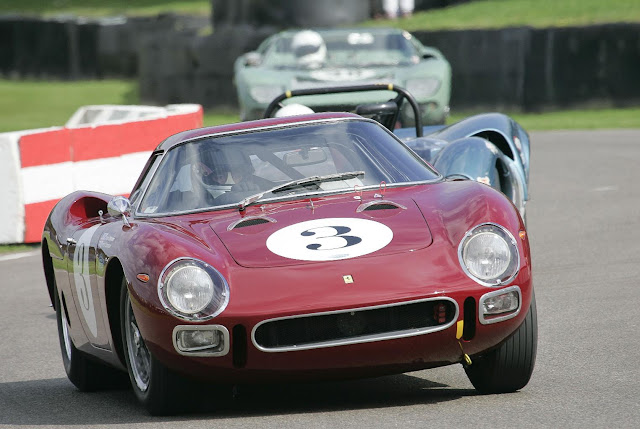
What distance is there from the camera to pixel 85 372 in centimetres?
587

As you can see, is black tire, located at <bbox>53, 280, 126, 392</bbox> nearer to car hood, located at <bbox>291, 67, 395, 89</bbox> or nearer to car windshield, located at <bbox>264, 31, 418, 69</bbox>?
car hood, located at <bbox>291, 67, 395, 89</bbox>

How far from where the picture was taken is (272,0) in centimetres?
2236

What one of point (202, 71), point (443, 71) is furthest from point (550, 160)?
point (202, 71)

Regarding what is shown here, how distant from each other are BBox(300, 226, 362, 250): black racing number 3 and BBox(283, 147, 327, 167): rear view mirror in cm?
92

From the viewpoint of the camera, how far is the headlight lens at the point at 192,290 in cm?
461

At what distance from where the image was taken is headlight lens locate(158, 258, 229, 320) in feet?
15.1

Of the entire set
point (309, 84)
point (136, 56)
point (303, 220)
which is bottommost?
point (136, 56)

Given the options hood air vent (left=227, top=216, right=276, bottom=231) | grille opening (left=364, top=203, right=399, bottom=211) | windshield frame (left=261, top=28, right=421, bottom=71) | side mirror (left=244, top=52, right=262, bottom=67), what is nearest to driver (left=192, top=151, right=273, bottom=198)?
hood air vent (left=227, top=216, right=276, bottom=231)

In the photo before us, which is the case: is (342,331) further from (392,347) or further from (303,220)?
(303,220)

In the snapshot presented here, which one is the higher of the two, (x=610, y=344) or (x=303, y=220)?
(x=303, y=220)

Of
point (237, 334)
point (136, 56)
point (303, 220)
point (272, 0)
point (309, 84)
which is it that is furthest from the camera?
point (136, 56)

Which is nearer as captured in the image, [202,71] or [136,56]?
[202,71]

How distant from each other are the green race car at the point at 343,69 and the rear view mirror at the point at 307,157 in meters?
7.62

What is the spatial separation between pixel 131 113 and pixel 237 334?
396 inches
